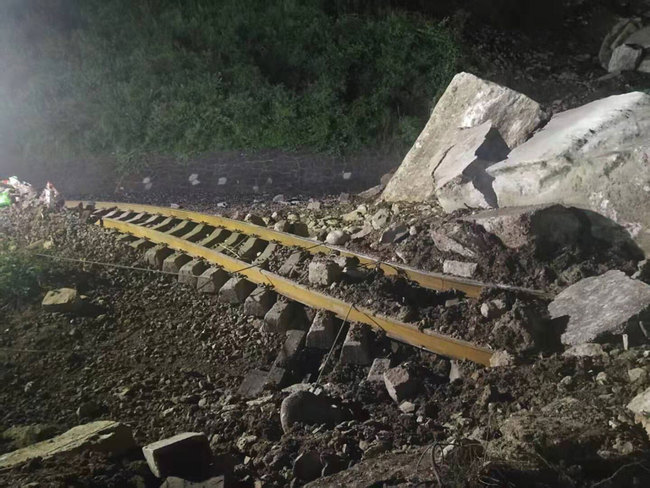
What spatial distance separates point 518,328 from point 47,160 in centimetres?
1373

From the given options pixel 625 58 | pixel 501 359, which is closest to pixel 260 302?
pixel 501 359

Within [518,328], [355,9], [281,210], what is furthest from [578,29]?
[518,328]

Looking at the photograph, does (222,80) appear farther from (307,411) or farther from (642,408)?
(642,408)

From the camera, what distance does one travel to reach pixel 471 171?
637cm

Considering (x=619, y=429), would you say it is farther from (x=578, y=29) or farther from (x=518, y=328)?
(x=578, y=29)

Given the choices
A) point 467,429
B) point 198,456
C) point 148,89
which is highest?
point 148,89

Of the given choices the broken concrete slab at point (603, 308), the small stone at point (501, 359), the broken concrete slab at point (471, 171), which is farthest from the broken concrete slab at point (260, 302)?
the broken concrete slab at point (603, 308)

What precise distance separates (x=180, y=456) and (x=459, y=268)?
9.79 feet

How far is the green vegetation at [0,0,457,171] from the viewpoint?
40.5 feet

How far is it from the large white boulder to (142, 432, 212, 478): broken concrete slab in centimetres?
391

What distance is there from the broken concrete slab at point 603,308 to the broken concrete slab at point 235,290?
10.6 feet

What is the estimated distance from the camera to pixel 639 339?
408 cm

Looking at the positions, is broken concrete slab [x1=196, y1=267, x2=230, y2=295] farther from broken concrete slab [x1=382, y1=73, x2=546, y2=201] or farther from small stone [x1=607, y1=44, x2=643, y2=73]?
small stone [x1=607, y1=44, x2=643, y2=73]

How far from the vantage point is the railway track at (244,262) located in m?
5.01
